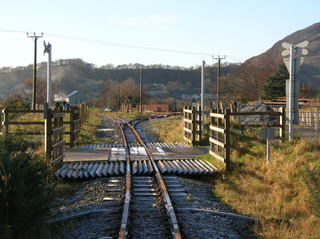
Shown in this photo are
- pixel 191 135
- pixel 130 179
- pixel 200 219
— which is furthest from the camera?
pixel 191 135

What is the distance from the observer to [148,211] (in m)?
7.33

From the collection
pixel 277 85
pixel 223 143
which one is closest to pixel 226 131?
pixel 223 143

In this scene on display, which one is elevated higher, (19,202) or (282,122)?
(282,122)

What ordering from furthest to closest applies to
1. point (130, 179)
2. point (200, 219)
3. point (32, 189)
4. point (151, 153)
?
point (151, 153)
point (130, 179)
point (200, 219)
point (32, 189)

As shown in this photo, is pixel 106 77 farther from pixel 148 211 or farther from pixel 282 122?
pixel 148 211

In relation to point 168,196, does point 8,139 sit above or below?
above

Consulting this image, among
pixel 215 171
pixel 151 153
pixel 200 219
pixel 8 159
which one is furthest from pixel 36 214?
pixel 151 153

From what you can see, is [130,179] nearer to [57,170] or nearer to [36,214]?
[57,170]

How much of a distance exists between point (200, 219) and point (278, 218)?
4.36ft

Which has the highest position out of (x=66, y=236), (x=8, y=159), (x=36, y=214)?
(x=8, y=159)

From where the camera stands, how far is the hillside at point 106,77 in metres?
152

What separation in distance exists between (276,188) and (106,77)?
533ft

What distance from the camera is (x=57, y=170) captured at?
1130 cm

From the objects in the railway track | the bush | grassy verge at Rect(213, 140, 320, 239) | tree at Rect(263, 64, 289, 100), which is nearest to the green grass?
grassy verge at Rect(213, 140, 320, 239)
